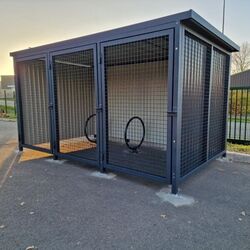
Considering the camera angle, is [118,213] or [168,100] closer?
[118,213]

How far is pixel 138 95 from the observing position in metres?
5.70

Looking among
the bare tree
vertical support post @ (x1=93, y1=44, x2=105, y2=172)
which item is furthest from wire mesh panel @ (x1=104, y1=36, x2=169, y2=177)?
the bare tree

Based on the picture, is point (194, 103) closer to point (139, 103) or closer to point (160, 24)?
point (160, 24)

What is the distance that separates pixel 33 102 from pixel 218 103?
13.1 ft

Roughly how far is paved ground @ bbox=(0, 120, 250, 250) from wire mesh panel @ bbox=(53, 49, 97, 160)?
212cm

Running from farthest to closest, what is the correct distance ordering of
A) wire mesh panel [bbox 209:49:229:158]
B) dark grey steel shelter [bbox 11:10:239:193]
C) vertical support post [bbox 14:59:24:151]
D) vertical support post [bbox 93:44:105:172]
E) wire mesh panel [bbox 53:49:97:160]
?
wire mesh panel [bbox 53:49:97:160]
vertical support post [bbox 14:59:24:151]
wire mesh panel [bbox 209:49:229:158]
vertical support post [bbox 93:44:105:172]
dark grey steel shelter [bbox 11:10:239:193]

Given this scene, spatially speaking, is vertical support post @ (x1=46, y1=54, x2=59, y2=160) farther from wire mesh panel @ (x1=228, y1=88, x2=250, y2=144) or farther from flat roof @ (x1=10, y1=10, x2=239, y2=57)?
wire mesh panel @ (x1=228, y1=88, x2=250, y2=144)

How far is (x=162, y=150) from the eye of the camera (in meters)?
5.12

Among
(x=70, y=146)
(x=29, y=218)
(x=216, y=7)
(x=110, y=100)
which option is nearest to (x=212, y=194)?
(x=29, y=218)

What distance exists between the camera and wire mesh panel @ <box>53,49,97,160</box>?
5.52 m

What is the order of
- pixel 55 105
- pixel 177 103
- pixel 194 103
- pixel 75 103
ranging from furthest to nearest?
pixel 75 103 → pixel 55 105 → pixel 194 103 → pixel 177 103

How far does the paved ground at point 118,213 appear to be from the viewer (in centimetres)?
190

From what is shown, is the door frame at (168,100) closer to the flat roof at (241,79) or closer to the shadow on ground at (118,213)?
the shadow on ground at (118,213)

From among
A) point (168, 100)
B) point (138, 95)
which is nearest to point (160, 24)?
point (168, 100)
